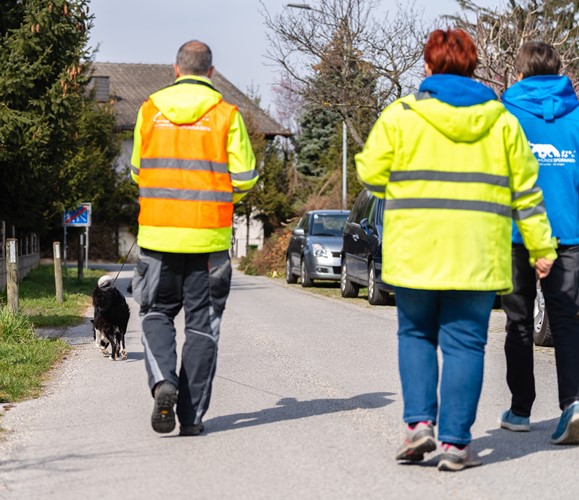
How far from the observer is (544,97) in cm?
635

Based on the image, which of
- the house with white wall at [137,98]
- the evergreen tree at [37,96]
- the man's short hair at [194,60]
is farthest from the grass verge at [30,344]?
the house with white wall at [137,98]

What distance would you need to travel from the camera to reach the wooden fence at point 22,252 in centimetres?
2388

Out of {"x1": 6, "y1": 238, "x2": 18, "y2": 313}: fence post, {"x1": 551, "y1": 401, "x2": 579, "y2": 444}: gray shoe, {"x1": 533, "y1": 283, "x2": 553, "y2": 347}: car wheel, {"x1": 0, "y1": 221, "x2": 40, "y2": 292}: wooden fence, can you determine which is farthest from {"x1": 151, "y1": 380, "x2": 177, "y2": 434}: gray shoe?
{"x1": 0, "y1": 221, "x2": 40, "y2": 292}: wooden fence

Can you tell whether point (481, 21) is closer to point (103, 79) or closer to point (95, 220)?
point (95, 220)

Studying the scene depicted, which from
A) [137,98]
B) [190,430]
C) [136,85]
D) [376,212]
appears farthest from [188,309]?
[136,85]

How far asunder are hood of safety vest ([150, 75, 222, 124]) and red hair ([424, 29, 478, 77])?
49.8 inches

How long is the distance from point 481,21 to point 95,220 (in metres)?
39.5

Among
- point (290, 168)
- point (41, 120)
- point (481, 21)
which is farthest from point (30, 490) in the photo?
point (290, 168)

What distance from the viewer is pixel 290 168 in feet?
186

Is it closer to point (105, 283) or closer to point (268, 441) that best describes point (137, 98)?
point (105, 283)

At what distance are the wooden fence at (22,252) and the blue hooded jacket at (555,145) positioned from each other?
17558 mm

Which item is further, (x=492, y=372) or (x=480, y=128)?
(x=492, y=372)

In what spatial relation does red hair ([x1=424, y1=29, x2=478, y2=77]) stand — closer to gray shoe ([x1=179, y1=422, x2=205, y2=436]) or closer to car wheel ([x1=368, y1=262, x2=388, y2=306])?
gray shoe ([x1=179, y1=422, x2=205, y2=436])

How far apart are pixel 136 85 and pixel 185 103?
66.1 metres
